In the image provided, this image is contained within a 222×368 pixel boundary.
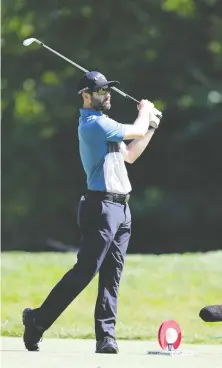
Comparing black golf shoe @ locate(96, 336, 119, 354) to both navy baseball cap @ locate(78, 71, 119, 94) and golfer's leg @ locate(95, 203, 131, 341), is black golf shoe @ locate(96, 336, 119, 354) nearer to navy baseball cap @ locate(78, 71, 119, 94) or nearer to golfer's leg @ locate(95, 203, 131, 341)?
golfer's leg @ locate(95, 203, 131, 341)

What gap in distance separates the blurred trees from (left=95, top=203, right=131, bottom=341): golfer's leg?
22834 mm

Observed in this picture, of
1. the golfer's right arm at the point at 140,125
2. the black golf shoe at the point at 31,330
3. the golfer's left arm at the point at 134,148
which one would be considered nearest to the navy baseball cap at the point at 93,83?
the golfer's right arm at the point at 140,125

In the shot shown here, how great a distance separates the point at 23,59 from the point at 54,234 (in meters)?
5.27

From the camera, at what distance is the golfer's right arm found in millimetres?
7598

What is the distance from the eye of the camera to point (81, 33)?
110 ft

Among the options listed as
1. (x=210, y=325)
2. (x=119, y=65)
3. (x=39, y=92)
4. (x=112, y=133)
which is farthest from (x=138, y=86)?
(x=112, y=133)

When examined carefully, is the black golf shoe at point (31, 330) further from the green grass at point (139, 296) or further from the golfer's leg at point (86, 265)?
the green grass at point (139, 296)

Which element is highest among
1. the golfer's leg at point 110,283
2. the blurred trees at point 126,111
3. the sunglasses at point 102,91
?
the blurred trees at point 126,111

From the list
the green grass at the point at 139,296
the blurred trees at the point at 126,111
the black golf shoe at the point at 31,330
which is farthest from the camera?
the blurred trees at the point at 126,111

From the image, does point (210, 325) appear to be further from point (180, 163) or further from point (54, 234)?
point (54, 234)

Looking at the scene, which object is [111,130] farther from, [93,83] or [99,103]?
[93,83]

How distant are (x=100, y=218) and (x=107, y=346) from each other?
0.85 m

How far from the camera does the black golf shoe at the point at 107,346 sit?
7.69 meters

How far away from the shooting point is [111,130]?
7609mm
